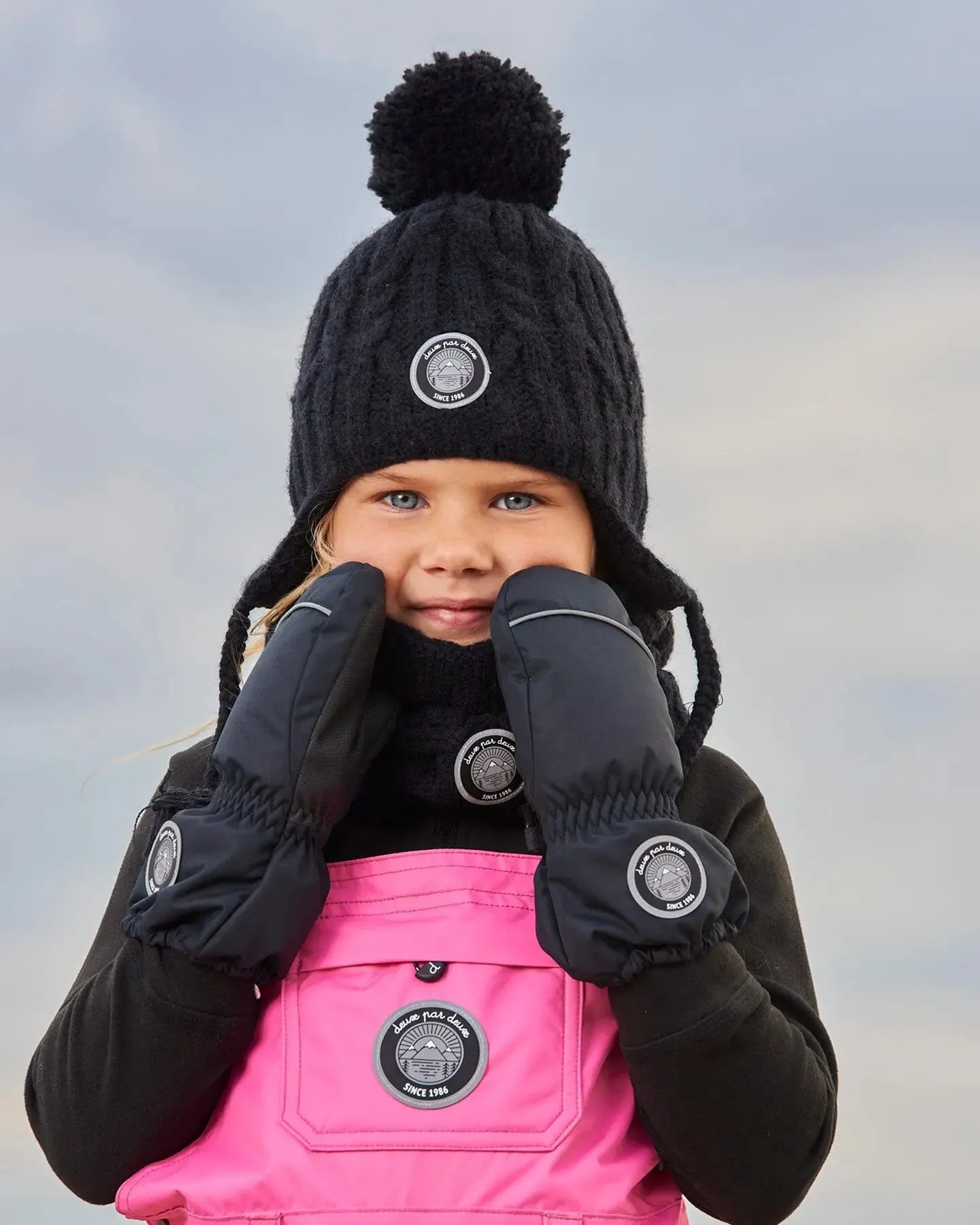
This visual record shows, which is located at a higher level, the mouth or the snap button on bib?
the mouth

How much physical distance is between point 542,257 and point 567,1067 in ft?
3.71

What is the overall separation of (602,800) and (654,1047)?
0.29 m

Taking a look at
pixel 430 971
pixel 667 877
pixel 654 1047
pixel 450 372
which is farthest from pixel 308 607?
pixel 654 1047

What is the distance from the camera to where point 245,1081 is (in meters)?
1.94

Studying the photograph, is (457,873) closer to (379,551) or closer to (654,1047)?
(654,1047)

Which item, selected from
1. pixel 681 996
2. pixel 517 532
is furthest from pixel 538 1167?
pixel 517 532

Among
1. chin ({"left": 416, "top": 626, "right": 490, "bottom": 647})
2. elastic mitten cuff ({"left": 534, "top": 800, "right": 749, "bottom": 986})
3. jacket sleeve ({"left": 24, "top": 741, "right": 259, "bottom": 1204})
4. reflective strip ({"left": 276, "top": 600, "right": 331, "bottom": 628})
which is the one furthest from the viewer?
chin ({"left": 416, "top": 626, "right": 490, "bottom": 647})

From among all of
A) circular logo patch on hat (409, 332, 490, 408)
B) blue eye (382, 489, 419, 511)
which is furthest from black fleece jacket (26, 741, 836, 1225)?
circular logo patch on hat (409, 332, 490, 408)

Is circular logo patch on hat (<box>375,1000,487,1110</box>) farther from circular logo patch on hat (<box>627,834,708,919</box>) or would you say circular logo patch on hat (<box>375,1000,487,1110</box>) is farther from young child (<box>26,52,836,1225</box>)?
circular logo patch on hat (<box>627,834,708,919</box>)

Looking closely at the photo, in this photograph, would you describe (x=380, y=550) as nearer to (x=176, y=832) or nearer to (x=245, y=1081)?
(x=176, y=832)

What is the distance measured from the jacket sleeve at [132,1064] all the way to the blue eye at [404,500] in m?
0.66

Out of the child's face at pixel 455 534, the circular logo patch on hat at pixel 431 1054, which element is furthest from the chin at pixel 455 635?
the circular logo patch on hat at pixel 431 1054

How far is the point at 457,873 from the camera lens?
195 cm

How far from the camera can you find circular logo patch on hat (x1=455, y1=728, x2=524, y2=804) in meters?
2.02
